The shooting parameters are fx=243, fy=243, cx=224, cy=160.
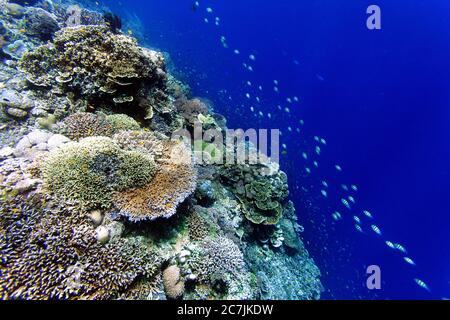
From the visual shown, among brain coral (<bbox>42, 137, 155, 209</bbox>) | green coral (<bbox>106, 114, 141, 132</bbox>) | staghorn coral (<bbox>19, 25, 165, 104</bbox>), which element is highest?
staghorn coral (<bbox>19, 25, 165, 104</bbox>)

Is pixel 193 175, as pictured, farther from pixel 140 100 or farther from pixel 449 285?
pixel 449 285

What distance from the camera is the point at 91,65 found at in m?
5.22

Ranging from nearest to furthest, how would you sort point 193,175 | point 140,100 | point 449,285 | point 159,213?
point 159,213 < point 193,175 < point 140,100 < point 449,285

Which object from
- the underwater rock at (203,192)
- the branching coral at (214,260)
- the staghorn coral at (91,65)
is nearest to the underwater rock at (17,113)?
the staghorn coral at (91,65)

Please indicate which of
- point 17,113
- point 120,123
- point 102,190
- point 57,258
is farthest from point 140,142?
point 17,113

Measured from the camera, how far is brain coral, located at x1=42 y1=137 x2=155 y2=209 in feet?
10.9

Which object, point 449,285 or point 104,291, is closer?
point 104,291

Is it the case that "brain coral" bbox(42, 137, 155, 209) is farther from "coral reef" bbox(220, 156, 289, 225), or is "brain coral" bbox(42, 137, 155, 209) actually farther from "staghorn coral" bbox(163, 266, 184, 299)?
"coral reef" bbox(220, 156, 289, 225)

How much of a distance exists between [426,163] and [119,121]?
45.0 m

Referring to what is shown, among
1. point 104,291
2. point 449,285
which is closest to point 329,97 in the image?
point 449,285

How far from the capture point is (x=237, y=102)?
20.2 metres

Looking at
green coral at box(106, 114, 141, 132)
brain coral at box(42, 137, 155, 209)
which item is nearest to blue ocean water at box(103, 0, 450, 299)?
green coral at box(106, 114, 141, 132)

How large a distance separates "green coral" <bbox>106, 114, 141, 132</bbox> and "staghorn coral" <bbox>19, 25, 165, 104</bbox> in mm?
513
